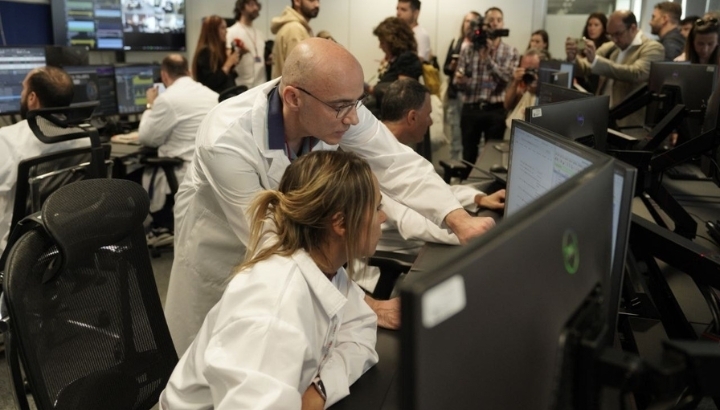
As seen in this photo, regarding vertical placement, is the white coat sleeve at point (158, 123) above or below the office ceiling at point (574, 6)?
below

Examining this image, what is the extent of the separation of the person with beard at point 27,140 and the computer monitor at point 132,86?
5.46 feet

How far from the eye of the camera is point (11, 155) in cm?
265

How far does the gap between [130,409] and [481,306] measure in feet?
3.67

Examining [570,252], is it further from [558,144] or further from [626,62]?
[626,62]

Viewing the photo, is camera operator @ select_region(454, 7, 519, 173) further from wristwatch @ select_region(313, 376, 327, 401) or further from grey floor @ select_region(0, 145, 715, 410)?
wristwatch @ select_region(313, 376, 327, 401)

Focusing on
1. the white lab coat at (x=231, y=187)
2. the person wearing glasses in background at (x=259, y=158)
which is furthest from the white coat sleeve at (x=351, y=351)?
the white lab coat at (x=231, y=187)

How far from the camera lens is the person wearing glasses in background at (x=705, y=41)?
385cm

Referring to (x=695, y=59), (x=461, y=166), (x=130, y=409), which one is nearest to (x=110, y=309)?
(x=130, y=409)

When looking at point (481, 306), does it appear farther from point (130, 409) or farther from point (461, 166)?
point (461, 166)

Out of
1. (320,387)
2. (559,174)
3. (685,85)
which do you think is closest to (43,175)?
(320,387)

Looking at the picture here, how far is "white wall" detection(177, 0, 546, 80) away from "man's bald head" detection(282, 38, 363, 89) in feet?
18.7

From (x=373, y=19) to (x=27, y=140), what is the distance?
5.11m

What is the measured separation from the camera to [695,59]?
3.97 meters

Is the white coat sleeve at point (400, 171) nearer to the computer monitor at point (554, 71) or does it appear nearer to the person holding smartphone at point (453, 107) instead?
the computer monitor at point (554, 71)
